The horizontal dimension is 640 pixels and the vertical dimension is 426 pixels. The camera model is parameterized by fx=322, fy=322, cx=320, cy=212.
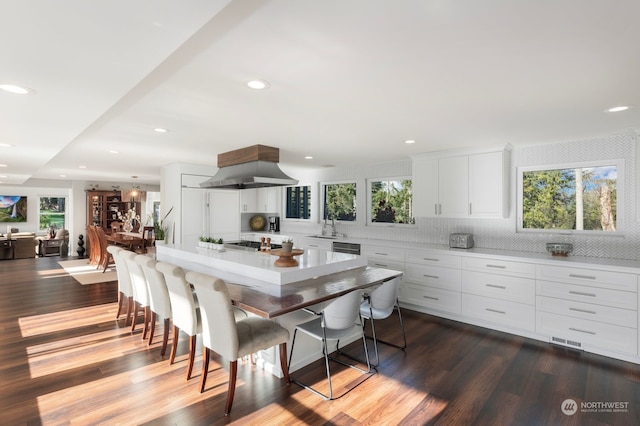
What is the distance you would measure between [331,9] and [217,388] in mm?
2714

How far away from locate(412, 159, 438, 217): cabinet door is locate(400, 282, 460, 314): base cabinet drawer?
1.08 meters

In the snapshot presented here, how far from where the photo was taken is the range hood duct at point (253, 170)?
385 centimetres

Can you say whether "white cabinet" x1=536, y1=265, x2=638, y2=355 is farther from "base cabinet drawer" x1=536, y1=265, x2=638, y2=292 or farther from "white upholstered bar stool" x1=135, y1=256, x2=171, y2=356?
"white upholstered bar stool" x1=135, y1=256, x2=171, y2=356

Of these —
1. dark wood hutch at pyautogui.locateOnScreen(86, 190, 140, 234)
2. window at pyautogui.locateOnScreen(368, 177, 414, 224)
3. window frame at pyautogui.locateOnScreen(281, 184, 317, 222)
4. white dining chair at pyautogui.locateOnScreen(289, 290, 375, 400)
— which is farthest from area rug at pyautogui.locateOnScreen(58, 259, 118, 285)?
white dining chair at pyautogui.locateOnScreen(289, 290, 375, 400)

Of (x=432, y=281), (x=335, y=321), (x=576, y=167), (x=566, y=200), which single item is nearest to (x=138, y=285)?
(x=335, y=321)

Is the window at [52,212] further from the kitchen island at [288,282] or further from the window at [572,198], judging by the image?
the window at [572,198]

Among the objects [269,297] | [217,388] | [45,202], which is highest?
[45,202]

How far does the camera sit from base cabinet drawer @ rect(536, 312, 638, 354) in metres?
3.05

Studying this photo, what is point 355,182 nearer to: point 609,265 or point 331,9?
point 609,265

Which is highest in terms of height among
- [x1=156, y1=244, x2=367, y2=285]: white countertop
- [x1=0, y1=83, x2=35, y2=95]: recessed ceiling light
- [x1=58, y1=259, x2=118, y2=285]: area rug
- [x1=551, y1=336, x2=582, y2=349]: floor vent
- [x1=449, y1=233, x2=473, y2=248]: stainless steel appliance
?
[x1=0, y1=83, x2=35, y2=95]: recessed ceiling light

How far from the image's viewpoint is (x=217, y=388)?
8.47ft

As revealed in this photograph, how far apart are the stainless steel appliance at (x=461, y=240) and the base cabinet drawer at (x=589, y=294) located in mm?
974

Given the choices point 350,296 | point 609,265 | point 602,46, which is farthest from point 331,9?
point 609,265

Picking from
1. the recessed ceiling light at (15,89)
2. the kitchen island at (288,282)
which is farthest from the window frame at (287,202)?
the recessed ceiling light at (15,89)
